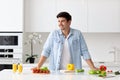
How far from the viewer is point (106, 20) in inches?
180

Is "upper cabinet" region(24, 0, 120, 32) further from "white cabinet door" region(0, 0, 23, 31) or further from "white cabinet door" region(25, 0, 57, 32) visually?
"white cabinet door" region(0, 0, 23, 31)

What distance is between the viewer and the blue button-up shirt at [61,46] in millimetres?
3072

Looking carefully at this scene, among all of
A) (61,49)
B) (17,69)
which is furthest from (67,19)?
(17,69)

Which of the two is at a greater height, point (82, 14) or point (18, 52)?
point (82, 14)

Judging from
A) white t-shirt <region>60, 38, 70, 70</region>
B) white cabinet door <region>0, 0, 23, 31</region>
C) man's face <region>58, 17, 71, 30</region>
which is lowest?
white t-shirt <region>60, 38, 70, 70</region>

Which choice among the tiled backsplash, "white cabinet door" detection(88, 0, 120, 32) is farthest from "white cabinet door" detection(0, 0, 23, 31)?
"white cabinet door" detection(88, 0, 120, 32)

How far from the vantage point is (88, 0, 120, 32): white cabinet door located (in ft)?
15.0

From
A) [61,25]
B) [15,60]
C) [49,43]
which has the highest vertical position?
[61,25]

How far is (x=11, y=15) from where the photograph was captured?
4355 mm

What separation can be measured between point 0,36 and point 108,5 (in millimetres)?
1898

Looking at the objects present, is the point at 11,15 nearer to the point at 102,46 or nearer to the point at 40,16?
the point at 40,16

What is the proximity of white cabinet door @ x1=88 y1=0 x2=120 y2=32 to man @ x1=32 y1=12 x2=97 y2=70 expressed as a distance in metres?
1.49

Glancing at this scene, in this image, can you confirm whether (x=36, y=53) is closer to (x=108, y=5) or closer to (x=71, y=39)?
(x=108, y=5)

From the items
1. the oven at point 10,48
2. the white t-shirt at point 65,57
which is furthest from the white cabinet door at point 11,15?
the white t-shirt at point 65,57
